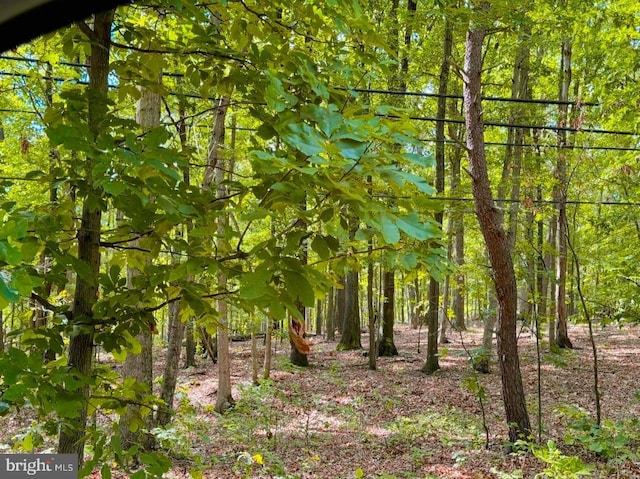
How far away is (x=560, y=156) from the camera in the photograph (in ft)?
23.8

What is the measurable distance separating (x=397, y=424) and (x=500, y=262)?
3.60m

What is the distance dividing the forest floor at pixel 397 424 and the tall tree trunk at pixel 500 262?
448 mm

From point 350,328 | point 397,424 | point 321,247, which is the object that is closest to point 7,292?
point 321,247

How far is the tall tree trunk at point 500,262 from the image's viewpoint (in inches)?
247

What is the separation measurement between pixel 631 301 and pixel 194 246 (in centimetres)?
653

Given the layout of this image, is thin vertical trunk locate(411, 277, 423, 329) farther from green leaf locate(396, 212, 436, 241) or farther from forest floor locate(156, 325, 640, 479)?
forest floor locate(156, 325, 640, 479)

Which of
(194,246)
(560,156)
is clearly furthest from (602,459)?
(194,246)

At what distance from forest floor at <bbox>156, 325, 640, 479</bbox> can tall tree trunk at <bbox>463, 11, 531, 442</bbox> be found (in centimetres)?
52

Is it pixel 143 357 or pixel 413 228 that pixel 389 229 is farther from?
pixel 143 357

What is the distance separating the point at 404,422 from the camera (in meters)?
8.24

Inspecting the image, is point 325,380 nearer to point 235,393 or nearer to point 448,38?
point 235,393

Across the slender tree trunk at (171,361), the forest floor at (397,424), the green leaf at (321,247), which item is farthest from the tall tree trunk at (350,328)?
the green leaf at (321,247)

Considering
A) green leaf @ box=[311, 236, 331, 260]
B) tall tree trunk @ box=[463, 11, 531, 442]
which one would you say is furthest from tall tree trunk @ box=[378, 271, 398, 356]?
green leaf @ box=[311, 236, 331, 260]

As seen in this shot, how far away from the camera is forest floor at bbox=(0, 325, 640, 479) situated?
227 inches
